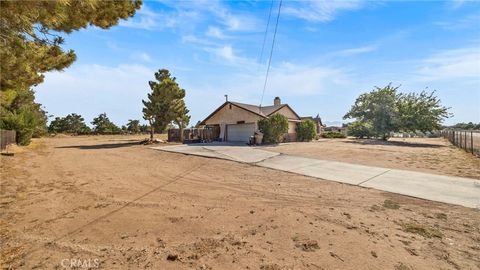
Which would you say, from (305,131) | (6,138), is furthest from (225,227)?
(305,131)

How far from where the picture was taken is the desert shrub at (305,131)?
83.7 feet

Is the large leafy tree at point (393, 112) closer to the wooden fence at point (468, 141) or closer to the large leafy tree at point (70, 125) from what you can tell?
the wooden fence at point (468, 141)

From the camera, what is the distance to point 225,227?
444cm

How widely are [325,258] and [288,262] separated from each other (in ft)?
1.79

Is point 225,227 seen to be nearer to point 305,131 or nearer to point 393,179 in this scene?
point 393,179

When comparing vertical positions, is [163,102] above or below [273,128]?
Result: above

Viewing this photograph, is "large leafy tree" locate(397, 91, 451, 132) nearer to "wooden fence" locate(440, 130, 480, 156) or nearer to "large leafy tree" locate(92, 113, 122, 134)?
"wooden fence" locate(440, 130, 480, 156)

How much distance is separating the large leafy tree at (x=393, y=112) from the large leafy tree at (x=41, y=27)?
94.9 ft

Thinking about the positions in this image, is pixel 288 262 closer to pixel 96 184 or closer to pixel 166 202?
pixel 166 202

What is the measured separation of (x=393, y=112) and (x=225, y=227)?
96.7ft

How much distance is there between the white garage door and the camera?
77.8 feet

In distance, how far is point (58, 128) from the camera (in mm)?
40281

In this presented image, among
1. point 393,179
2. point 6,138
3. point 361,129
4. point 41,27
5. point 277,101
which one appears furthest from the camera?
point 361,129

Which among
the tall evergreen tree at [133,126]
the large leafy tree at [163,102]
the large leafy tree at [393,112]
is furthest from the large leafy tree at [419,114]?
the tall evergreen tree at [133,126]
